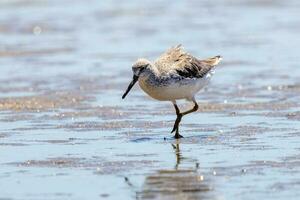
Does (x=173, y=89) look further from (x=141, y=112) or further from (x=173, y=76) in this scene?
(x=141, y=112)

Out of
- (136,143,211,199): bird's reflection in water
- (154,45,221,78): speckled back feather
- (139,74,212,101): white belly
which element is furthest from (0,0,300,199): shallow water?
(154,45,221,78): speckled back feather

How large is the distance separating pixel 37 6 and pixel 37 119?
1497 centimetres

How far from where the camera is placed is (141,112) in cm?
1350

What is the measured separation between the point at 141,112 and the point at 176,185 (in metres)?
4.38

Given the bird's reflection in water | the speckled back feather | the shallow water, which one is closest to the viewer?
the bird's reflection in water

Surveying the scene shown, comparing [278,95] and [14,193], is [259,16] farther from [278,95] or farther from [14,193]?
[14,193]

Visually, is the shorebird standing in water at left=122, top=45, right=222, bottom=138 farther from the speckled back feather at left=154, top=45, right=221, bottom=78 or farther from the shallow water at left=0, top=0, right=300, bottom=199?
the shallow water at left=0, top=0, right=300, bottom=199

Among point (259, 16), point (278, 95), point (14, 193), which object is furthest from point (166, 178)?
point (259, 16)

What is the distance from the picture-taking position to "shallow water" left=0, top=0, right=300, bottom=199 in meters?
9.36

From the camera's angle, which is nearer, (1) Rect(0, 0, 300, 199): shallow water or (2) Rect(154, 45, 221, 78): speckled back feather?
(1) Rect(0, 0, 300, 199): shallow water

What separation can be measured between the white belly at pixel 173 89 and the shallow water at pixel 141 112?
1.43 feet

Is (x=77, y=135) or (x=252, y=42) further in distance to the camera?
(x=252, y=42)

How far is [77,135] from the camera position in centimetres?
1194

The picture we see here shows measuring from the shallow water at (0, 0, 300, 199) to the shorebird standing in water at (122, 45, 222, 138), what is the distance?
1.49 ft
